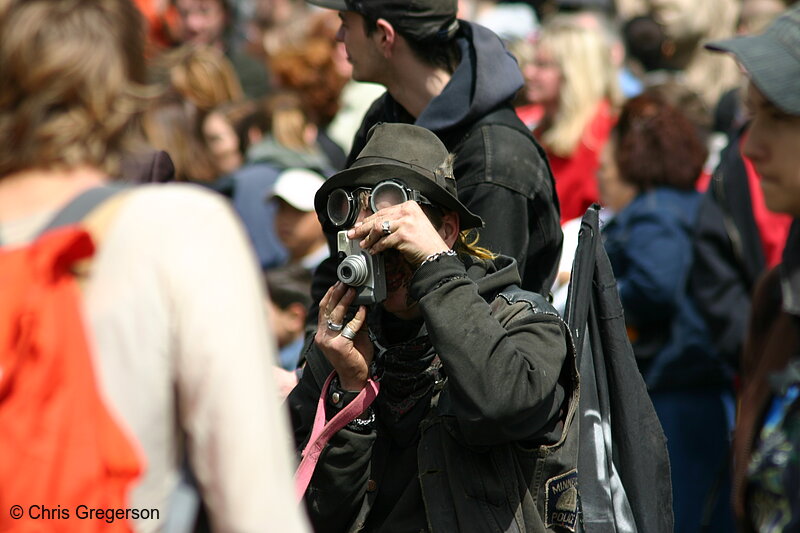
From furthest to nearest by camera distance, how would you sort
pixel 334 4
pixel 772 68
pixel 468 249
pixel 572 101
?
pixel 572 101, pixel 334 4, pixel 468 249, pixel 772 68

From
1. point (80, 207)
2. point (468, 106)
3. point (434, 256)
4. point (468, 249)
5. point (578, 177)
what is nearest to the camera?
point (80, 207)

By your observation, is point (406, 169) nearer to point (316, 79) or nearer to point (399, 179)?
point (399, 179)

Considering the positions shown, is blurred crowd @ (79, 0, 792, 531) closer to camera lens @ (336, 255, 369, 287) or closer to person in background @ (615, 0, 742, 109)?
person in background @ (615, 0, 742, 109)

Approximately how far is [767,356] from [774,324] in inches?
3.5

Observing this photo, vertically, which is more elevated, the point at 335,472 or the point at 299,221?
the point at 335,472

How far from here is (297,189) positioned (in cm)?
666

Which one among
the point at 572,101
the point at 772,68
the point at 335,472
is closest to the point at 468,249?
the point at 335,472

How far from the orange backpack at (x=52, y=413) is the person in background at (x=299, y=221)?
4.76 metres

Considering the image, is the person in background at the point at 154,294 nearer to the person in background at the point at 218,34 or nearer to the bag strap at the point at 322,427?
the bag strap at the point at 322,427

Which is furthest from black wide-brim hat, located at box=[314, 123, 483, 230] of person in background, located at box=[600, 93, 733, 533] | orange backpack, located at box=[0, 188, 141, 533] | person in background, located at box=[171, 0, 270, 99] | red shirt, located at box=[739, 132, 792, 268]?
person in background, located at box=[171, 0, 270, 99]

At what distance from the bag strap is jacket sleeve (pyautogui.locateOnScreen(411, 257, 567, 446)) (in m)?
0.27

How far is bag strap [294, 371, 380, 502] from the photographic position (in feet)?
9.53

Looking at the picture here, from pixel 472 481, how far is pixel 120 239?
50.8 inches

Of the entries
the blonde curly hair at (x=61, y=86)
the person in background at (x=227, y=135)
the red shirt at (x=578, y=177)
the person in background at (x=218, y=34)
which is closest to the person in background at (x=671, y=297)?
the red shirt at (x=578, y=177)
